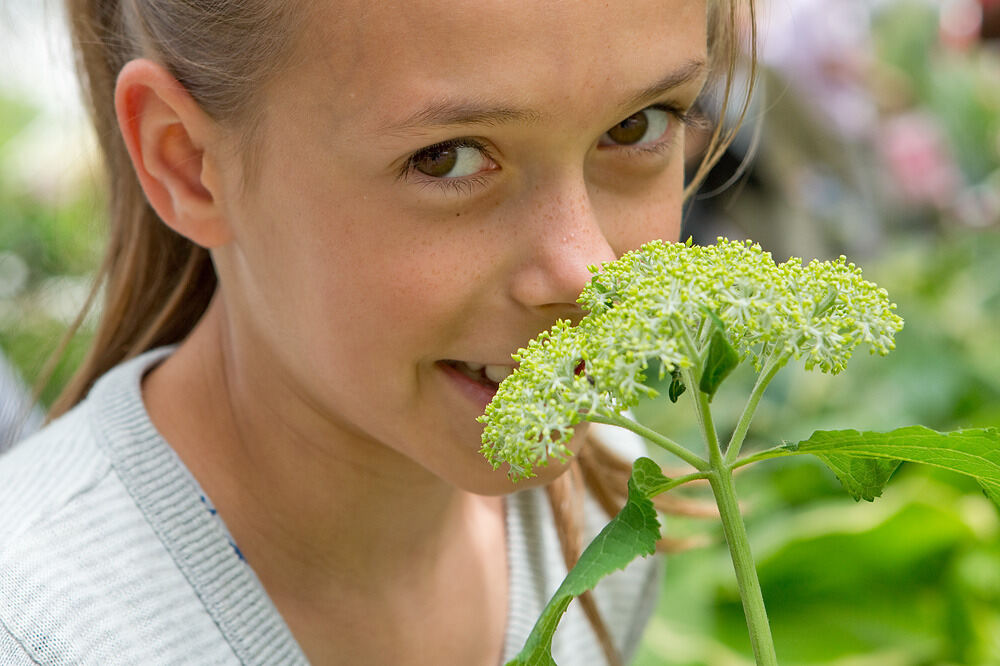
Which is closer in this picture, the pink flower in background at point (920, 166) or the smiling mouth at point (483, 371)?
the smiling mouth at point (483, 371)

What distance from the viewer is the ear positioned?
98 cm

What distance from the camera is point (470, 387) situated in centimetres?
90

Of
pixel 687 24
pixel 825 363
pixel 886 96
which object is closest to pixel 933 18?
pixel 886 96

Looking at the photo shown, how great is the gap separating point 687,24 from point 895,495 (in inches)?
53.5

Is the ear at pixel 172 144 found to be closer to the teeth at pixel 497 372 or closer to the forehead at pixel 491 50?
the forehead at pixel 491 50

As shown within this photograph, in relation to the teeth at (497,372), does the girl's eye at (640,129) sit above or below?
above

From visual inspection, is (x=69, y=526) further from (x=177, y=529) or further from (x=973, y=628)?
(x=973, y=628)

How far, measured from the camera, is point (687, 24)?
87 centimetres

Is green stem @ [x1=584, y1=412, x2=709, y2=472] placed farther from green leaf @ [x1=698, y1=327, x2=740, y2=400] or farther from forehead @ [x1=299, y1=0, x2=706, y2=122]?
forehead @ [x1=299, y1=0, x2=706, y2=122]

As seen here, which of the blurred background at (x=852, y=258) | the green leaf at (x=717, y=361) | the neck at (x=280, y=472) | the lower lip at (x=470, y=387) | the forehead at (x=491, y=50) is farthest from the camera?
the blurred background at (x=852, y=258)

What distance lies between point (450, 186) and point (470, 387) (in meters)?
0.16

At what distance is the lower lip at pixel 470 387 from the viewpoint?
897 millimetres

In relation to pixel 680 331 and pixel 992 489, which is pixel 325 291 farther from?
pixel 992 489

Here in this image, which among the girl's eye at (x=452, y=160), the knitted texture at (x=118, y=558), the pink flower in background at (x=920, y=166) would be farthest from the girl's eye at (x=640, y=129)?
the pink flower in background at (x=920, y=166)
